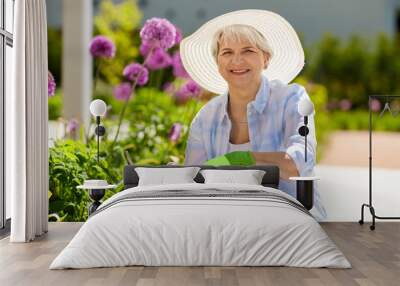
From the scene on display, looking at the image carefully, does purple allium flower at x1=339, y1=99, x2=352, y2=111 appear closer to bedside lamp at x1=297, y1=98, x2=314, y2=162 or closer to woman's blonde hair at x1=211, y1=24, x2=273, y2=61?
woman's blonde hair at x1=211, y1=24, x2=273, y2=61

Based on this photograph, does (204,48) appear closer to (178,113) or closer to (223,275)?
(178,113)

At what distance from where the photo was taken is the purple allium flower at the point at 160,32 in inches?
282

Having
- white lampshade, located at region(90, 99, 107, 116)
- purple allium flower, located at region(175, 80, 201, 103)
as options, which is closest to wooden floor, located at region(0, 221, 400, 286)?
white lampshade, located at region(90, 99, 107, 116)

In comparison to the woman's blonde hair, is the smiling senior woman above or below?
below

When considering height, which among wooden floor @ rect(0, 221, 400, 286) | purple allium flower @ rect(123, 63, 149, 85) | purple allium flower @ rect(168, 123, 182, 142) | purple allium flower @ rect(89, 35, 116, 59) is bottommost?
wooden floor @ rect(0, 221, 400, 286)

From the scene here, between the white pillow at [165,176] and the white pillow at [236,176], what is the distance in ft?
0.55

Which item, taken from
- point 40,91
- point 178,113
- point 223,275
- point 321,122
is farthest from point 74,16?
point 223,275

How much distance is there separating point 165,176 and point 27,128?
1208 millimetres

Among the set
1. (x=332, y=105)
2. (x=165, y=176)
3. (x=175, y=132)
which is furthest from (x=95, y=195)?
(x=332, y=105)

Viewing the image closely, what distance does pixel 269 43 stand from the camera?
23.1 ft

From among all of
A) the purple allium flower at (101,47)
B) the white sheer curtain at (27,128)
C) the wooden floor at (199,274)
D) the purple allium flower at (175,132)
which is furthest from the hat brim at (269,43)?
the wooden floor at (199,274)

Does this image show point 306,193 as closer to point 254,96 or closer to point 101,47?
point 254,96

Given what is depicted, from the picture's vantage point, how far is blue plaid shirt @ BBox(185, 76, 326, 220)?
6918 millimetres

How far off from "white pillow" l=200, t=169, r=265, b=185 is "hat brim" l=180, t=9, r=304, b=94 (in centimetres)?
117
